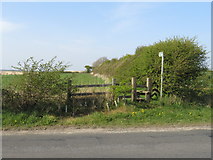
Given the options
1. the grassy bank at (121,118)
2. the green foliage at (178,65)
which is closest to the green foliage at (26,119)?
the grassy bank at (121,118)

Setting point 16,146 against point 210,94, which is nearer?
point 16,146

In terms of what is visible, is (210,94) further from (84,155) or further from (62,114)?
(84,155)

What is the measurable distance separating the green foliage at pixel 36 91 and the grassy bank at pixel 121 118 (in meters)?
0.61

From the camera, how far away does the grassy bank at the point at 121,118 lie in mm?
6371

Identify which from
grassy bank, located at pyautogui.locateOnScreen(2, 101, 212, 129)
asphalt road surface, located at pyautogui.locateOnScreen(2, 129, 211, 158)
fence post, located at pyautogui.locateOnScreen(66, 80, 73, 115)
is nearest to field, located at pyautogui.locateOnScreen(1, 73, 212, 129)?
grassy bank, located at pyautogui.locateOnScreen(2, 101, 212, 129)

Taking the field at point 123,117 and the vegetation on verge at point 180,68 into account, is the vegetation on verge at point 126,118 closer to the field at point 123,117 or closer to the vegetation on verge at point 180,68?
the field at point 123,117

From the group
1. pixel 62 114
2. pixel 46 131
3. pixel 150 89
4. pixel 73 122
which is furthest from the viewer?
pixel 150 89

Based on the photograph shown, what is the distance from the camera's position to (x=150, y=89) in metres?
9.45

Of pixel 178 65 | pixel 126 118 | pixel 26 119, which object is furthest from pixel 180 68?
pixel 26 119

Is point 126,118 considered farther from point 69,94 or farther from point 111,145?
point 69,94

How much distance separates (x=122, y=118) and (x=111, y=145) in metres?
2.68

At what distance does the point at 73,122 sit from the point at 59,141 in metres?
1.76

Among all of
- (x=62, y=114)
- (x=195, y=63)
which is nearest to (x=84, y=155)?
(x=62, y=114)

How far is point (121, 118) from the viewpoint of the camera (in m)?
7.09
